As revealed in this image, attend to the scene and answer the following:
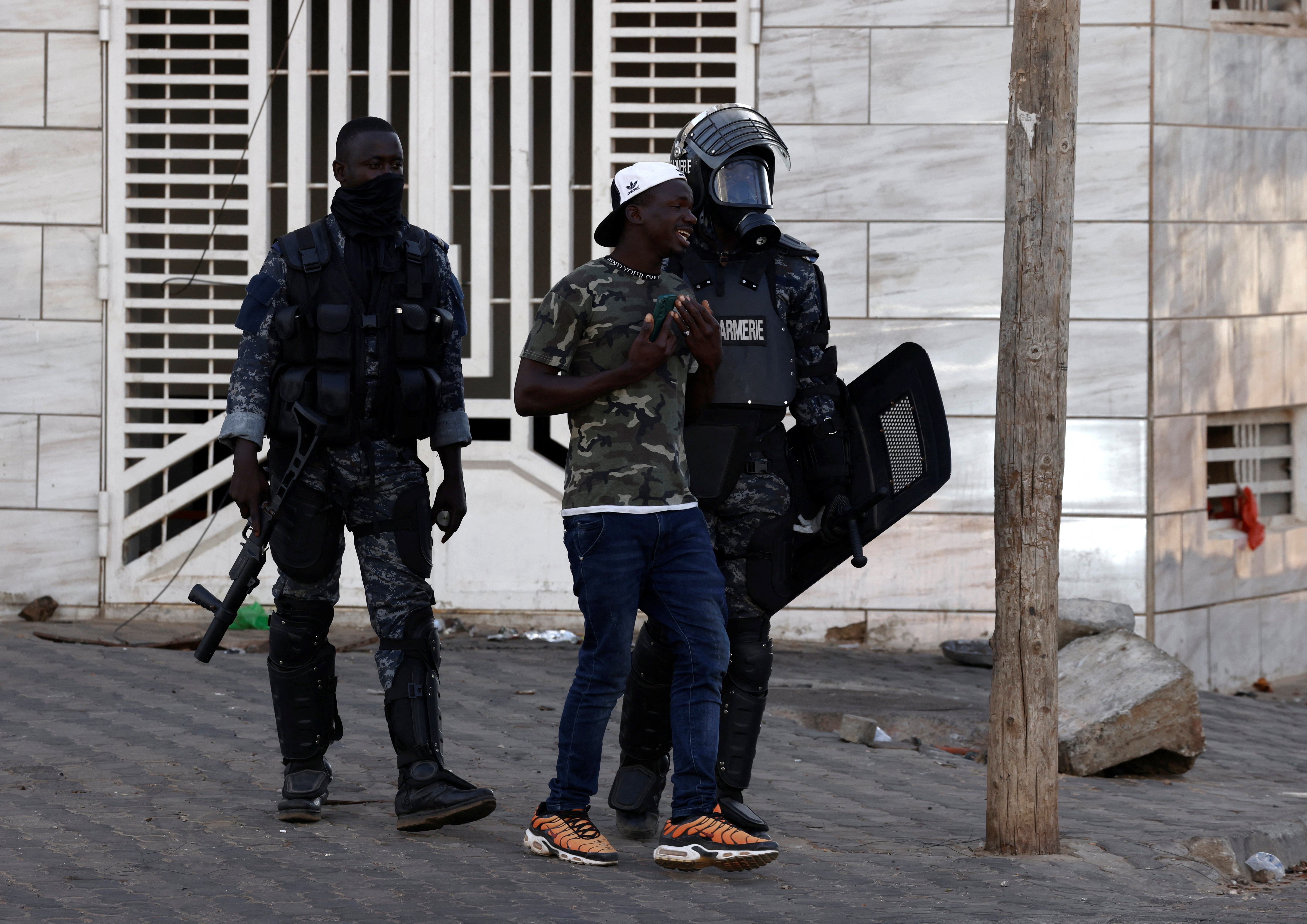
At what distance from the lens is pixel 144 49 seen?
9.09 metres

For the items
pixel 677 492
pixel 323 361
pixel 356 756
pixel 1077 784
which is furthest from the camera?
pixel 1077 784

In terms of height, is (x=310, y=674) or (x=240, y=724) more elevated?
(x=310, y=674)

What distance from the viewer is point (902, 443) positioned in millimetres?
4867

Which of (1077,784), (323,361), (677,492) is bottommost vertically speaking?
(1077,784)

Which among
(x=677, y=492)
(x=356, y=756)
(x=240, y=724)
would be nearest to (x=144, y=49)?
(x=240, y=724)

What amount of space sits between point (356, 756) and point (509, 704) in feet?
4.47

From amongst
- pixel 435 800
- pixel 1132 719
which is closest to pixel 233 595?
pixel 435 800

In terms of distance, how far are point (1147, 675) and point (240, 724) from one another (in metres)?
3.74

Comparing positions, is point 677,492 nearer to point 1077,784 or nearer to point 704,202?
point 704,202

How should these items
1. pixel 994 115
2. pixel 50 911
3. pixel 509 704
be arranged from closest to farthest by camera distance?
pixel 50 911 < pixel 509 704 < pixel 994 115

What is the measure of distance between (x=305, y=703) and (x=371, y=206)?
1.51 meters

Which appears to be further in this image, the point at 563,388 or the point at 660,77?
the point at 660,77

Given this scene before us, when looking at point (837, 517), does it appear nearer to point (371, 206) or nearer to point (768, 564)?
point (768, 564)

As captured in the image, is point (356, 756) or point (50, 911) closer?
point (50, 911)
